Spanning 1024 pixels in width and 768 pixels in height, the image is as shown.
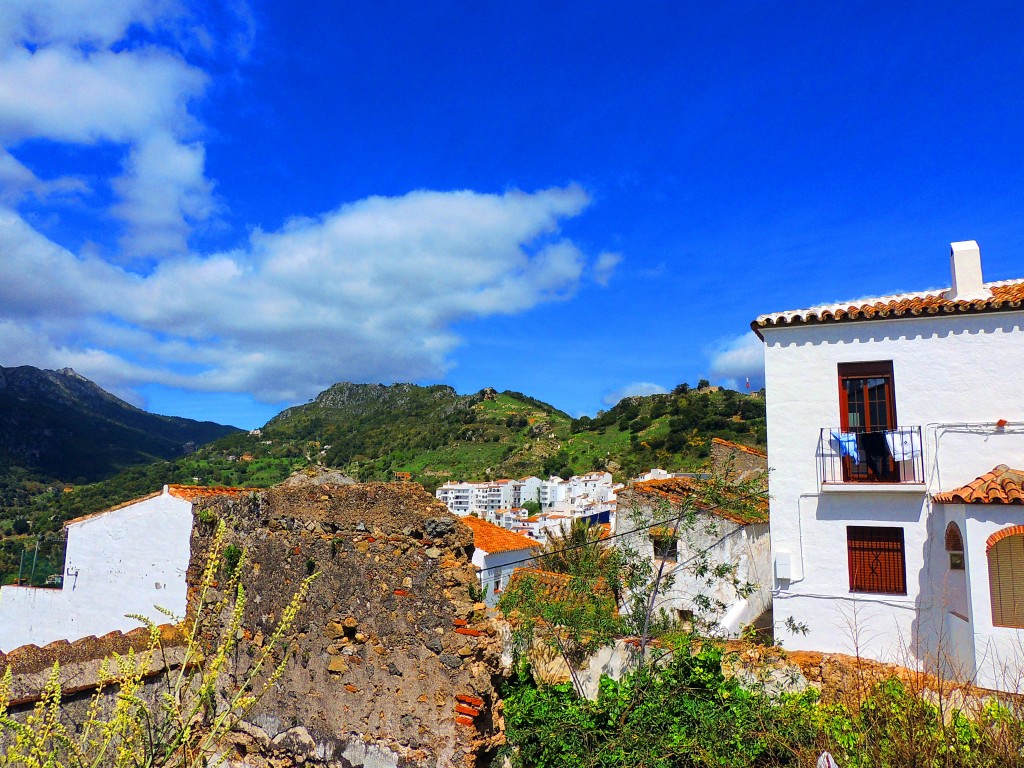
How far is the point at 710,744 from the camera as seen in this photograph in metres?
7.77

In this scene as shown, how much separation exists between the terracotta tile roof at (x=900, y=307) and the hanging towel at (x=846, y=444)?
2.17 meters

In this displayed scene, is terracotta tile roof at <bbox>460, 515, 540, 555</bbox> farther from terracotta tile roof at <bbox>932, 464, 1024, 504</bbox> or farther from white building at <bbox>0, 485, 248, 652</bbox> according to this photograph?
terracotta tile roof at <bbox>932, 464, 1024, 504</bbox>

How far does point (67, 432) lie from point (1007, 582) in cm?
8681

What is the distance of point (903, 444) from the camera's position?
456 inches

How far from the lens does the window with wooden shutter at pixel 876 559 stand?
454 inches

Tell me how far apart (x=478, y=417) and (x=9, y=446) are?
5831 centimetres

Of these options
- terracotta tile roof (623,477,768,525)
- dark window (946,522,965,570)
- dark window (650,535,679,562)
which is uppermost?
terracotta tile roof (623,477,768,525)

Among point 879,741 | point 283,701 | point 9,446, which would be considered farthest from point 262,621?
point 9,446

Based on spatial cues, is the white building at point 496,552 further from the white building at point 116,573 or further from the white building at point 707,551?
the white building at point 116,573

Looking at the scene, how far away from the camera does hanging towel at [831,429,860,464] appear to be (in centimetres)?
1189

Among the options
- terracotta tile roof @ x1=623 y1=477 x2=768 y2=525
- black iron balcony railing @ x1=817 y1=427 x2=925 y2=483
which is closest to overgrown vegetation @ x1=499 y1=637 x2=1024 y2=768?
terracotta tile roof @ x1=623 y1=477 x2=768 y2=525

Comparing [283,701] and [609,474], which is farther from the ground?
[609,474]

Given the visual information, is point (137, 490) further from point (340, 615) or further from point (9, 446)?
point (340, 615)

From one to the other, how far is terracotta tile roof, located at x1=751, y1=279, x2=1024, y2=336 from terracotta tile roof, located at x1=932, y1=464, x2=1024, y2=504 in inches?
112
